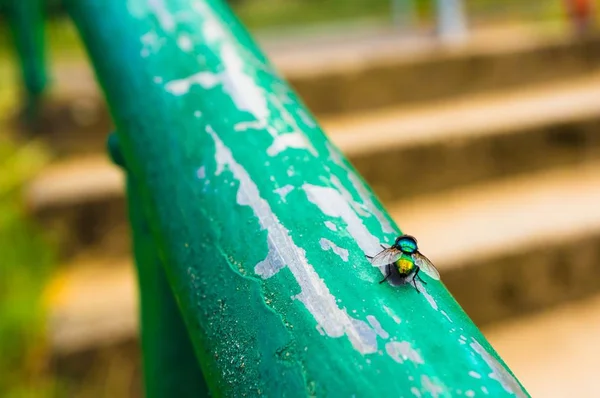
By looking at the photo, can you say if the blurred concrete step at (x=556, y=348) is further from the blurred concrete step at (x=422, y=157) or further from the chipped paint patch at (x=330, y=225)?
the chipped paint patch at (x=330, y=225)

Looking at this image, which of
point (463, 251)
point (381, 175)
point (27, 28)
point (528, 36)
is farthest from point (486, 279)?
point (27, 28)

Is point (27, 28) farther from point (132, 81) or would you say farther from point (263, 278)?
point (263, 278)

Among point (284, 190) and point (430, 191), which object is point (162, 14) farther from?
point (430, 191)

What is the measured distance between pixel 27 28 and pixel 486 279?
1.62 metres

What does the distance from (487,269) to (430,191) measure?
1.41 ft

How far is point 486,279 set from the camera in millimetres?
1296

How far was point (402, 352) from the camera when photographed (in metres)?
0.27

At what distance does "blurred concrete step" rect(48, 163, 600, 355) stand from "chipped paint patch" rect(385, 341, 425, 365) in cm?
98

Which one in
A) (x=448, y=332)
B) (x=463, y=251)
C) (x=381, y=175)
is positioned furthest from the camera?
(x=381, y=175)

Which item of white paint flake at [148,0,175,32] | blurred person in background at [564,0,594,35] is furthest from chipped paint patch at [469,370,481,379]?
blurred person in background at [564,0,594,35]

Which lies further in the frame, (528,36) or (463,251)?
(528,36)

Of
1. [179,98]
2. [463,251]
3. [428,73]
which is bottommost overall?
[463,251]

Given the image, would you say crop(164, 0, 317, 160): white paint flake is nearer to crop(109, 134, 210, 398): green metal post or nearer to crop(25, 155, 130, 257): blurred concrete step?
crop(109, 134, 210, 398): green metal post

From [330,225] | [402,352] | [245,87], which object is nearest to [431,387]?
[402,352]
